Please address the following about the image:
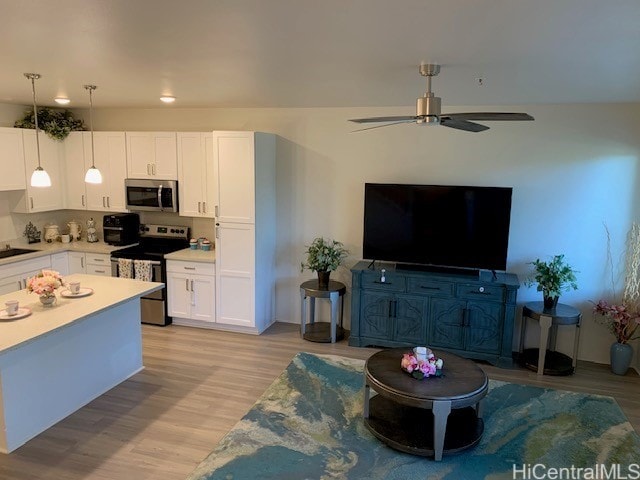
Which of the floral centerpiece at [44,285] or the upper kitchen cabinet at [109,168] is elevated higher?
the upper kitchen cabinet at [109,168]

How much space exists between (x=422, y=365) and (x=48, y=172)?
5.24 meters

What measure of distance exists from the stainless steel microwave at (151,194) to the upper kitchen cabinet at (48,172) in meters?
0.98

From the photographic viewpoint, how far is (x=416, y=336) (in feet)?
17.0

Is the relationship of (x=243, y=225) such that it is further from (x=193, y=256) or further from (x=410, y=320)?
(x=410, y=320)

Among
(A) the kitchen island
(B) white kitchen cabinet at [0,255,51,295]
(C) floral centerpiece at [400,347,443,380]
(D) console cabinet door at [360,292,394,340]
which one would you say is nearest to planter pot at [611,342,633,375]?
(D) console cabinet door at [360,292,394,340]

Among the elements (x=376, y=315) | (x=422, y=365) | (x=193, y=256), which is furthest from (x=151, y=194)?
(x=422, y=365)

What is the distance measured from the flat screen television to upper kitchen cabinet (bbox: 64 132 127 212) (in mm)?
3223

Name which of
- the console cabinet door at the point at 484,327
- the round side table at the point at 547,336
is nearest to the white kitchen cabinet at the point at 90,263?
the console cabinet door at the point at 484,327

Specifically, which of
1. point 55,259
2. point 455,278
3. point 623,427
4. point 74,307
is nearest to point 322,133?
point 455,278

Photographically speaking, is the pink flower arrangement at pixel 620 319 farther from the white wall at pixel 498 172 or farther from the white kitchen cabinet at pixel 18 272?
the white kitchen cabinet at pixel 18 272

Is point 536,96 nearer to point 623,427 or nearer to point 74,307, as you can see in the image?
point 623,427

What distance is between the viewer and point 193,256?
5785 mm

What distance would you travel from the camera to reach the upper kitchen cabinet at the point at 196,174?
5797 millimetres

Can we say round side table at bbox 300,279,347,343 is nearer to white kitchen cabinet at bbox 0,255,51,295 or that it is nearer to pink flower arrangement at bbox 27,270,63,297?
pink flower arrangement at bbox 27,270,63,297
